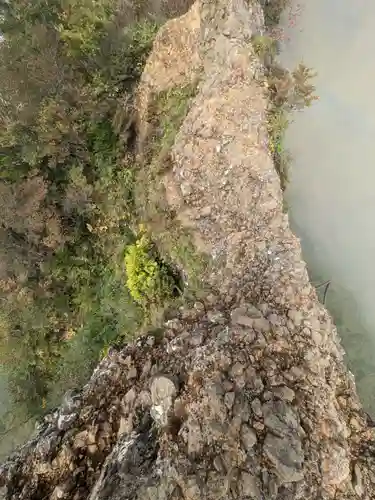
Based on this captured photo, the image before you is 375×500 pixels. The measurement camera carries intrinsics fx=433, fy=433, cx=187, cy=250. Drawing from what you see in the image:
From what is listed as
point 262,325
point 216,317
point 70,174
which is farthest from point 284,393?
point 70,174

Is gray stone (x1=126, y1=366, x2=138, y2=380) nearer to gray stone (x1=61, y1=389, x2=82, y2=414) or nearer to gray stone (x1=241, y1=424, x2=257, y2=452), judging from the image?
gray stone (x1=61, y1=389, x2=82, y2=414)

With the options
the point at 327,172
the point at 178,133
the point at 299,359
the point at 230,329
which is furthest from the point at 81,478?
the point at 327,172

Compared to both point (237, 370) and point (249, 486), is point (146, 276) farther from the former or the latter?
point (249, 486)

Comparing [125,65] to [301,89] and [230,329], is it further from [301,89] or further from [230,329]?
[230,329]

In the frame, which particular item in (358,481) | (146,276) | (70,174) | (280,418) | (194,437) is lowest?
(358,481)

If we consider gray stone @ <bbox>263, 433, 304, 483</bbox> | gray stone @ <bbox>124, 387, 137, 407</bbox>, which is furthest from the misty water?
gray stone @ <bbox>124, 387, 137, 407</bbox>

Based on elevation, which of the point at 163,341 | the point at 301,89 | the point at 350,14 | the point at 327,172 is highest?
the point at 350,14
